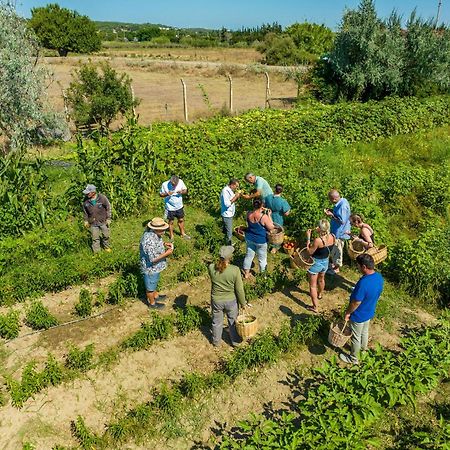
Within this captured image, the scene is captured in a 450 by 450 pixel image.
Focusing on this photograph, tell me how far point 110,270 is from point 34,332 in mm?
2133

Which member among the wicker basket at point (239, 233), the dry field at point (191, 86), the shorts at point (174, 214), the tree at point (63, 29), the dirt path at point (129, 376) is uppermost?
the tree at point (63, 29)

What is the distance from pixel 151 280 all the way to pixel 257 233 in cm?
218

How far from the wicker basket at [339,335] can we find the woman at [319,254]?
0.97 metres

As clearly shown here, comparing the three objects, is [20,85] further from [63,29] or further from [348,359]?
[63,29]

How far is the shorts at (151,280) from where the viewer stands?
25.7ft

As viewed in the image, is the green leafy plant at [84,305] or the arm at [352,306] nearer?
the arm at [352,306]

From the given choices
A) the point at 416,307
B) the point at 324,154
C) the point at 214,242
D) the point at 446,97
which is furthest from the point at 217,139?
the point at 446,97

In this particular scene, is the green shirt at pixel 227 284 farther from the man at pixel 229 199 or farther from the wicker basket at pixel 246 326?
the man at pixel 229 199

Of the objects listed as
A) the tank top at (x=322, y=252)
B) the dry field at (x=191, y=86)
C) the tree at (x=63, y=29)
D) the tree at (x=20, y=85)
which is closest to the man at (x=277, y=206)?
the tank top at (x=322, y=252)

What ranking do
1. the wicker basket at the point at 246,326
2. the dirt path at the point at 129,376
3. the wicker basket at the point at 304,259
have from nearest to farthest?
the dirt path at the point at 129,376 < the wicker basket at the point at 246,326 < the wicker basket at the point at 304,259

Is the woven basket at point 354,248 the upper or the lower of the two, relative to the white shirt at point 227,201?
lower

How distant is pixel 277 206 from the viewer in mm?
9570

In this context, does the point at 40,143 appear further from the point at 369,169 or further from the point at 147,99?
the point at 147,99

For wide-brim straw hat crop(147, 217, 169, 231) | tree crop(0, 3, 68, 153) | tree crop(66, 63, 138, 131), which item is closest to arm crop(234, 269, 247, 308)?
wide-brim straw hat crop(147, 217, 169, 231)
